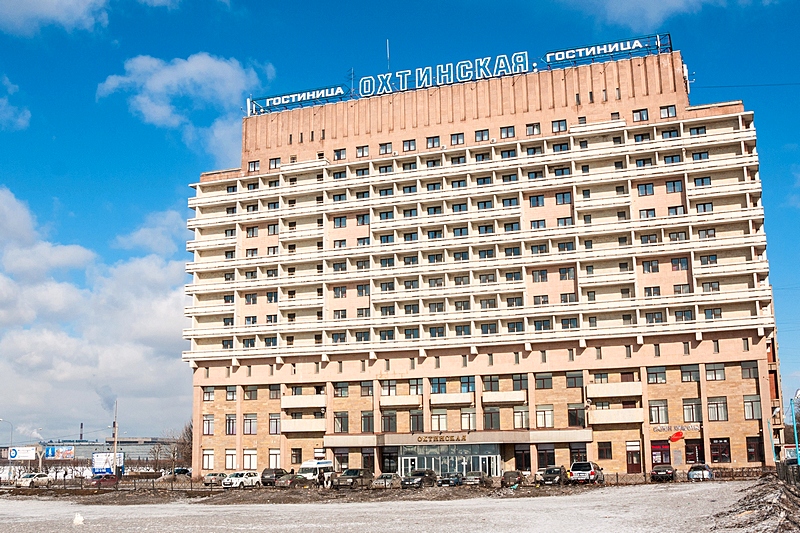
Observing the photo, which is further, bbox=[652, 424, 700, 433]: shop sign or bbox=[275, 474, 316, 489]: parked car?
bbox=[652, 424, 700, 433]: shop sign

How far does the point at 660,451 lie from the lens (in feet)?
314

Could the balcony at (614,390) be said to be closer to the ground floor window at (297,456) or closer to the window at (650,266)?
the window at (650,266)

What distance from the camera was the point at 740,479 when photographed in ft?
263

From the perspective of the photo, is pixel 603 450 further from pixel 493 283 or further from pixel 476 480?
pixel 493 283

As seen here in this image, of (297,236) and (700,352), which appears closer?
(700,352)

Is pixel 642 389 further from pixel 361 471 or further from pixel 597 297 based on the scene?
pixel 361 471

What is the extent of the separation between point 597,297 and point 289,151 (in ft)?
151

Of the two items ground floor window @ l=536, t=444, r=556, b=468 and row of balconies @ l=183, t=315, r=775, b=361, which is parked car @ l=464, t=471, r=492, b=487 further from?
row of balconies @ l=183, t=315, r=775, b=361

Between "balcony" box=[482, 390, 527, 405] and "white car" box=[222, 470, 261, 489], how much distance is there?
2809 centimetres

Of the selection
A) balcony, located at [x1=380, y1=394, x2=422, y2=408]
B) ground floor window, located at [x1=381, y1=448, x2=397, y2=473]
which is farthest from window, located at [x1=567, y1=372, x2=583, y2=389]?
ground floor window, located at [x1=381, y1=448, x2=397, y2=473]

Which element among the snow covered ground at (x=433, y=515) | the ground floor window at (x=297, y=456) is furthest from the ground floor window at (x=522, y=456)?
the snow covered ground at (x=433, y=515)

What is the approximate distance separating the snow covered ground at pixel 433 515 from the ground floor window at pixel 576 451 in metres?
29.0

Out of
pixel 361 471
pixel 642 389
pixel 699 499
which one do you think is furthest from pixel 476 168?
pixel 699 499

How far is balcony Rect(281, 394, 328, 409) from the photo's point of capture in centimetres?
10862
